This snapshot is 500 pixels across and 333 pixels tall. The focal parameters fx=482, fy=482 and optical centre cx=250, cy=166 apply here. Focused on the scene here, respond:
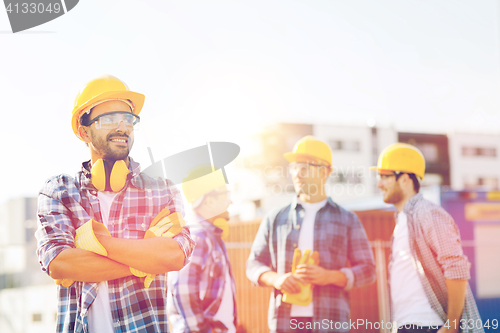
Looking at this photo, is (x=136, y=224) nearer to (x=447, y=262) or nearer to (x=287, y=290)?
(x=287, y=290)

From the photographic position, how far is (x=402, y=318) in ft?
11.3

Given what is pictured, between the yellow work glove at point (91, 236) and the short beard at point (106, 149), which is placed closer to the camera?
the yellow work glove at point (91, 236)

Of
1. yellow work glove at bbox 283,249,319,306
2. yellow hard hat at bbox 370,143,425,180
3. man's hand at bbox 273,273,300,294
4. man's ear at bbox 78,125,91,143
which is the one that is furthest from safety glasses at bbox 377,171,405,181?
man's ear at bbox 78,125,91,143

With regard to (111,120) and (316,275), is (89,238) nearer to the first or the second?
(111,120)

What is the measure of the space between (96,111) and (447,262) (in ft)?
8.41

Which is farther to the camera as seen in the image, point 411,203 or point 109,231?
point 411,203

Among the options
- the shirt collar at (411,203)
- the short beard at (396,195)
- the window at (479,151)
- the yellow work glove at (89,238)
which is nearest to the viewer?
the yellow work glove at (89,238)

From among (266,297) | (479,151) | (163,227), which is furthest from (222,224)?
(479,151)

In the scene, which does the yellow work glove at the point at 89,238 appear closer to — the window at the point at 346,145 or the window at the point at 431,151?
the window at the point at 346,145

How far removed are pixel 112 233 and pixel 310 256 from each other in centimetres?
176

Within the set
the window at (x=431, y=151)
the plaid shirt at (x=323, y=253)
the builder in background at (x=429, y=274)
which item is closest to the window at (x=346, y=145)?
the window at (x=431, y=151)

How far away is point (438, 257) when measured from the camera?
11.3ft

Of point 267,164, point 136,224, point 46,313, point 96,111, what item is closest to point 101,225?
point 136,224

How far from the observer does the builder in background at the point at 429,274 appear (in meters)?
3.36
